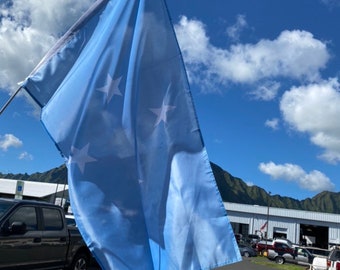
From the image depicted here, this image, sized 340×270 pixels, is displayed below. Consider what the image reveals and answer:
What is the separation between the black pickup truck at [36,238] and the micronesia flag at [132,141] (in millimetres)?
4217

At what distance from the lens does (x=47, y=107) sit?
536 cm

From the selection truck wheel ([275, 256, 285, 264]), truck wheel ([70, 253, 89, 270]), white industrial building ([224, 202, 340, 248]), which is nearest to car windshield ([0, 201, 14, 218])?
truck wheel ([70, 253, 89, 270])

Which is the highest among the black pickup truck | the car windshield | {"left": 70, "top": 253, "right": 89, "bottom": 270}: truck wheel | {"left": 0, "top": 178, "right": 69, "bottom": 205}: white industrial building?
{"left": 0, "top": 178, "right": 69, "bottom": 205}: white industrial building

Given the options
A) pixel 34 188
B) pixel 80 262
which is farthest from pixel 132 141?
pixel 34 188

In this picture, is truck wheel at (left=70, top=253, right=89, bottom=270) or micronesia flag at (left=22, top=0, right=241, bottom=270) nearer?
micronesia flag at (left=22, top=0, right=241, bottom=270)

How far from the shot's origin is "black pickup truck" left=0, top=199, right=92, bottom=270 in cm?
871

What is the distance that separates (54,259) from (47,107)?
5.82 meters

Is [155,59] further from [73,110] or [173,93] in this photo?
[73,110]

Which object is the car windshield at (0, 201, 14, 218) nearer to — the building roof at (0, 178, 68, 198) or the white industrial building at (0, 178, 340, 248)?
the building roof at (0, 178, 68, 198)

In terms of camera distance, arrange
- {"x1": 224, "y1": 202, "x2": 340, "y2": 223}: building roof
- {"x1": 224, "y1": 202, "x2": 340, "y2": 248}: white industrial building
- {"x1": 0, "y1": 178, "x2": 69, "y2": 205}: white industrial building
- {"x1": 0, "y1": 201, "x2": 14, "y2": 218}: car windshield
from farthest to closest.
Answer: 1. {"x1": 224, "y1": 202, "x2": 340, "y2": 223}: building roof
2. {"x1": 224, "y1": 202, "x2": 340, "y2": 248}: white industrial building
3. {"x1": 0, "y1": 178, "x2": 69, "y2": 205}: white industrial building
4. {"x1": 0, "y1": 201, "x2": 14, "y2": 218}: car windshield

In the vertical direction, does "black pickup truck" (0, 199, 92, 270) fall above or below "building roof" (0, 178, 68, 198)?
below

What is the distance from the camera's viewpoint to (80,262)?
11.5m

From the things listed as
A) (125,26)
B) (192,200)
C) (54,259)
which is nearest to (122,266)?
(192,200)

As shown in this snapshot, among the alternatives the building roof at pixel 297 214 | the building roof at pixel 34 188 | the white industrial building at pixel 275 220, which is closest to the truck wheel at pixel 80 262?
the building roof at pixel 34 188
